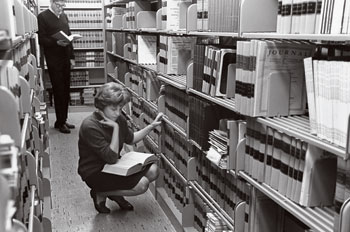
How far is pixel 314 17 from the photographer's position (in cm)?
167

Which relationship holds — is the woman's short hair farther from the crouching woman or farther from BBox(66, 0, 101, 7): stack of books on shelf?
BBox(66, 0, 101, 7): stack of books on shelf

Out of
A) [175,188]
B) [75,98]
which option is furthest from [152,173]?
[75,98]

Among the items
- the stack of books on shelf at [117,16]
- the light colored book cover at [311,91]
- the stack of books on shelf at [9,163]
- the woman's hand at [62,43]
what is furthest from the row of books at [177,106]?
the stack of books on shelf at [117,16]

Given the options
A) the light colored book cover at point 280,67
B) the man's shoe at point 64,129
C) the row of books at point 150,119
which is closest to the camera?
the light colored book cover at point 280,67

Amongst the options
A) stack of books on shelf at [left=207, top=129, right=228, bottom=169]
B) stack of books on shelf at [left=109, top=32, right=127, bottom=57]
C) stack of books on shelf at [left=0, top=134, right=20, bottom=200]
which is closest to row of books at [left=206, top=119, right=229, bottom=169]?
stack of books on shelf at [left=207, top=129, right=228, bottom=169]

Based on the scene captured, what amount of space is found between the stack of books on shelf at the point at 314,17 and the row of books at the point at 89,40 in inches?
241

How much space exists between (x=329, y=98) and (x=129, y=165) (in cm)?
197

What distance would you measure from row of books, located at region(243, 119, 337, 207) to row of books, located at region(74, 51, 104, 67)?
592cm

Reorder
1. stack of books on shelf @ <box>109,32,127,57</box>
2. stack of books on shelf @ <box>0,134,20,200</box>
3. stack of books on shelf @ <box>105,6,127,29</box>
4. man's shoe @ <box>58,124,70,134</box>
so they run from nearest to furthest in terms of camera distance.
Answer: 1. stack of books on shelf @ <box>0,134,20,200</box>
2. stack of books on shelf @ <box>109,32,127,57</box>
3. man's shoe @ <box>58,124,70,134</box>
4. stack of books on shelf @ <box>105,6,127,29</box>

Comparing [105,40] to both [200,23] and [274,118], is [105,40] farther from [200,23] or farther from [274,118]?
[274,118]

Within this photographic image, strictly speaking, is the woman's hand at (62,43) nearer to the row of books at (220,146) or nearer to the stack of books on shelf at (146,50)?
the stack of books on shelf at (146,50)

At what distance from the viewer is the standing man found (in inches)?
225

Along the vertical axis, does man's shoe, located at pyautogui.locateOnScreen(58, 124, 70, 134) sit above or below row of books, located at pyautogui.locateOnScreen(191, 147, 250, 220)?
below

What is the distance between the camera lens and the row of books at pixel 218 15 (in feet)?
7.41
